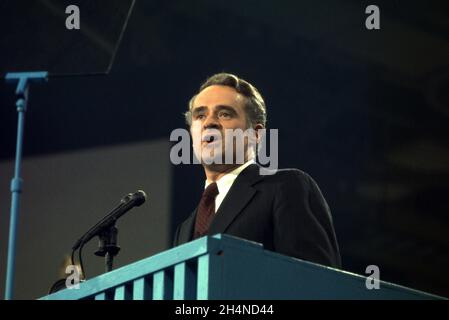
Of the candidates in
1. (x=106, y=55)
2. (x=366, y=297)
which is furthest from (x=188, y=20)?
(x=366, y=297)

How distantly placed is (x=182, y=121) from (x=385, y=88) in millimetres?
893

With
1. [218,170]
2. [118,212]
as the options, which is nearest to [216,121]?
[218,170]

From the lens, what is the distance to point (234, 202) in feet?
7.19

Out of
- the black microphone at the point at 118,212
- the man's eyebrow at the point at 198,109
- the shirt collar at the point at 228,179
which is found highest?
the man's eyebrow at the point at 198,109

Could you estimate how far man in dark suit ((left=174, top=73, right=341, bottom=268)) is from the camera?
205cm

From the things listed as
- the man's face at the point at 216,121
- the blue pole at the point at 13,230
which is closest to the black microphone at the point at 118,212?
the man's face at the point at 216,121

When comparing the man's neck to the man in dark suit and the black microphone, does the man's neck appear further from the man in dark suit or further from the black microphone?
the black microphone

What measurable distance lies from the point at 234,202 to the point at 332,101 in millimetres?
1911

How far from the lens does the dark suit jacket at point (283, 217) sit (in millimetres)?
2016

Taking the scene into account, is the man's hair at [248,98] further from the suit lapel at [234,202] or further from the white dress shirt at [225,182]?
the suit lapel at [234,202]

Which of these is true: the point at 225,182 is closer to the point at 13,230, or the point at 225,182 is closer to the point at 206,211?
the point at 206,211

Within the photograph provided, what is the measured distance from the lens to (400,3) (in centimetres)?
394

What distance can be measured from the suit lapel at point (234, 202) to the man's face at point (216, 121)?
14 centimetres

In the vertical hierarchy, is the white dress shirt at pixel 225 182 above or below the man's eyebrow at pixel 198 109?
below
